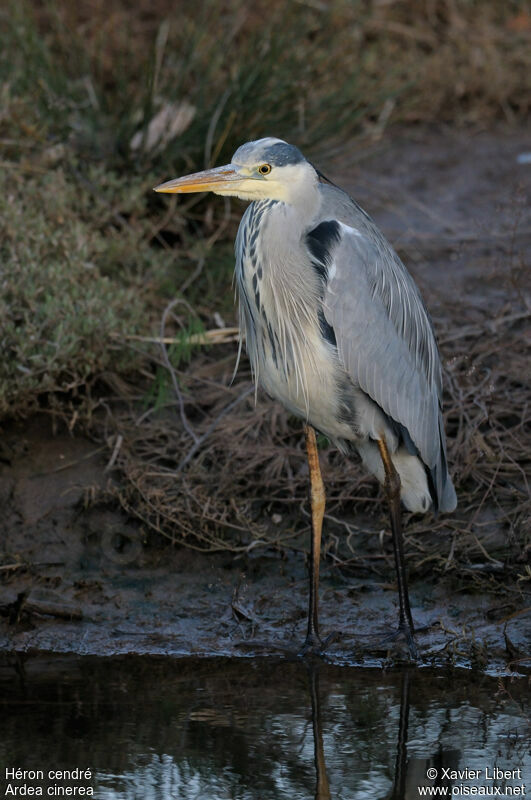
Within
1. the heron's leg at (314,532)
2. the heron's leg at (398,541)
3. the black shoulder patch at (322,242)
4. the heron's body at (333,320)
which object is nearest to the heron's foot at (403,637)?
the heron's leg at (398,541)

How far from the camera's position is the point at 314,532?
4.37 metres

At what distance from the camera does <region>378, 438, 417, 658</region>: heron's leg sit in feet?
14.0

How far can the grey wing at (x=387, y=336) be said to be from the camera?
411 centimetres

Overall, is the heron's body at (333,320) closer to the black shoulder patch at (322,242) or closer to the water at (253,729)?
the black shoulder patch at (322,242)

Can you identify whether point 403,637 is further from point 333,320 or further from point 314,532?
point 333,320

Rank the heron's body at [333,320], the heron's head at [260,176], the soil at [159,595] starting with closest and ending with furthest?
1. the heron's head at [260,176]
2. the heron's body at [333,320]
3. the soil at [159,595]

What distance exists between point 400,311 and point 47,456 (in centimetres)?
184

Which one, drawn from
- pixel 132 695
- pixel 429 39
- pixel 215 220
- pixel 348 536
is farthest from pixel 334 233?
pixel 429 39

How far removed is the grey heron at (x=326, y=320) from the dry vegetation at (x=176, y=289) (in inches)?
21.9

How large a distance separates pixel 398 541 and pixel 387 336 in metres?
0.75

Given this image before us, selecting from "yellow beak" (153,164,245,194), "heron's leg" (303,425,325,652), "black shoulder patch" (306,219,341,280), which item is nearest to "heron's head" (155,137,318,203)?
"yellow beak" (153,164,245,194)

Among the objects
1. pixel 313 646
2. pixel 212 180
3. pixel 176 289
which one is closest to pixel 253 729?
pixel 313 646

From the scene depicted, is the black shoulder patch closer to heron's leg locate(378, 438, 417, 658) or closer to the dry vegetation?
heron's leg locate(378, 438, 417, 658)

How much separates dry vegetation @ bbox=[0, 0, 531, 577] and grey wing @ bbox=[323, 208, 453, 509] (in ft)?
1.60
